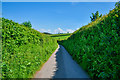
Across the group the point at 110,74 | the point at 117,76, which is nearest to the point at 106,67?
the point at 110,74

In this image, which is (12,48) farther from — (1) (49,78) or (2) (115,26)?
(2) (115,26)

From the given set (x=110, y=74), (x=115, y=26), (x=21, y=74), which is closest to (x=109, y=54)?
(x=110, y=74)

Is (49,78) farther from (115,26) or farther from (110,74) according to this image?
(115,26)

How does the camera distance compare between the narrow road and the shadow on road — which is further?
the narrow road

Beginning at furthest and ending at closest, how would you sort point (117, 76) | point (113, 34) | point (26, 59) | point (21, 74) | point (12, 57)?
point (26, 59) < point (21, 74) < point (12, 57) < point (113, 34) < point (117, 76)

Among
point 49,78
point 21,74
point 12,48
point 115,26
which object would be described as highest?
point 115,26

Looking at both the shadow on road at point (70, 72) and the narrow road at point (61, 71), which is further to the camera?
the narrow road at point (61, 71)

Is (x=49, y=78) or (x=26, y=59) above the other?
(x=26, y=59)

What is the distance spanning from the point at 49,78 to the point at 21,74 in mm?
1776

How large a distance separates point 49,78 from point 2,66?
2.86 m

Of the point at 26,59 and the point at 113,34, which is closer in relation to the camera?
the point at 113,34

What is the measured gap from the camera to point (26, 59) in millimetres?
5105

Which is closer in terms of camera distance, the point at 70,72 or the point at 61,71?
the point at 70,72

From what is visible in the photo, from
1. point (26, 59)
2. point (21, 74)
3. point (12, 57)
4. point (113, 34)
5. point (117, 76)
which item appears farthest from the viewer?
point (26, 59)
